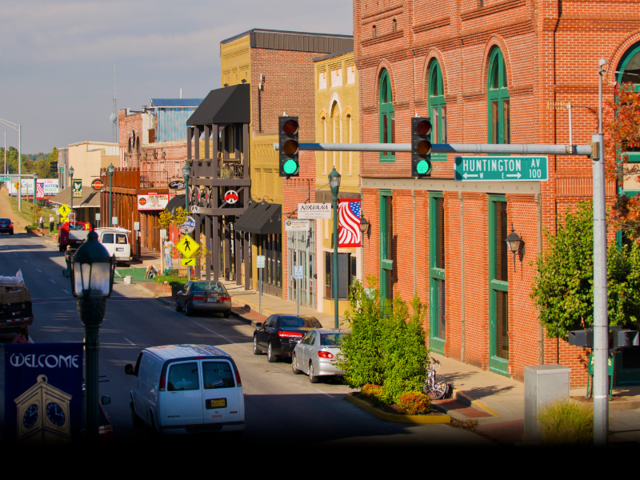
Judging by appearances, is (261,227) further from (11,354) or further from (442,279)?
(11,354)

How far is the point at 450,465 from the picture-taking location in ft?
31.1

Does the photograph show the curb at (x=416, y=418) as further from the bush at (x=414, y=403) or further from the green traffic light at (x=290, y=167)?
the green traffic light at (x=290, y=167)

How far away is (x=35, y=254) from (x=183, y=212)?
2103 cm

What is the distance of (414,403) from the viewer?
1855 cm

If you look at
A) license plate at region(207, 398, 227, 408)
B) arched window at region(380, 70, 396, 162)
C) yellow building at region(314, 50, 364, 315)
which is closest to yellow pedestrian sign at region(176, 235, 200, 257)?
yellow building at region(314, 50, 364, 315)

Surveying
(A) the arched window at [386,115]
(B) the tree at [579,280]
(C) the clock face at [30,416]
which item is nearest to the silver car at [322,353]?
(B) the tree at [579,280]

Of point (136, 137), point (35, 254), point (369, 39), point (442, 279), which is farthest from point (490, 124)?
point (136, 137)

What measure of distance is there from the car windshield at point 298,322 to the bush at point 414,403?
8409 millimetres

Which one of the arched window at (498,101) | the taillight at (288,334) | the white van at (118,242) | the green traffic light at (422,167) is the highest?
the arched window at (498,101)

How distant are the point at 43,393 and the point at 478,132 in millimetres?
14787

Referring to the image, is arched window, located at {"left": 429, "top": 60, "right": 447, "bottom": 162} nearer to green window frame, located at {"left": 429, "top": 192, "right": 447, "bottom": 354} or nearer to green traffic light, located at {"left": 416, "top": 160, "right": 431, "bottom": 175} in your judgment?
green window frame, located at {"left": 429, "top": 192, "right": 447, "bottom": 354}

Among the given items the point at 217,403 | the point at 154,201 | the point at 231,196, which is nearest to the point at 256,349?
the point at 217,403

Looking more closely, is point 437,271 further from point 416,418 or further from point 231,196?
point 231,196

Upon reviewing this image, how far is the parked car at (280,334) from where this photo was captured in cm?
2622
